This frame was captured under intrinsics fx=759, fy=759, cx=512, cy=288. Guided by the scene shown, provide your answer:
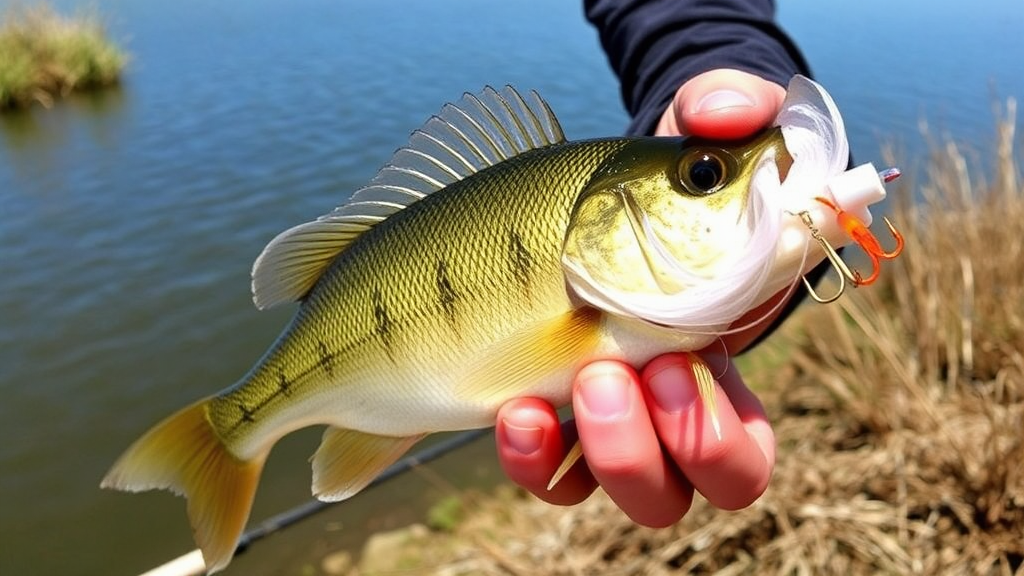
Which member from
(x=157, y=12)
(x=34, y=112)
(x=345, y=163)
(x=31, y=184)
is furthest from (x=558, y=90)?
(x=157, y=12)

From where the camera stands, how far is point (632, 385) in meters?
1.52

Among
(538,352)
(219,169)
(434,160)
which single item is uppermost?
(434,160)

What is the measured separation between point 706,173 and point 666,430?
539mm

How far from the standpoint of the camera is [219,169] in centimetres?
1098

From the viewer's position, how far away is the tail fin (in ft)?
6.45

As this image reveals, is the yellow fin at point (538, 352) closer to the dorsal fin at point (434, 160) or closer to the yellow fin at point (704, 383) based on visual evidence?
the yellow fin at point (704, 383)

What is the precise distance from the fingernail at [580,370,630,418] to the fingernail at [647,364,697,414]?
60mm

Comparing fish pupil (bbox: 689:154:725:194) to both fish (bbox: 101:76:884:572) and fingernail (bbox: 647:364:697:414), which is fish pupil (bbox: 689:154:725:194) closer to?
fish (bbox: 101:76:884:572)

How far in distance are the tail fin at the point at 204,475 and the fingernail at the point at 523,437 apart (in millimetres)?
746

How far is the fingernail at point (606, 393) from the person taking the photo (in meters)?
1.50

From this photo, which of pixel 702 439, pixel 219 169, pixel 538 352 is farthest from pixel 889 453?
pixel 219 169

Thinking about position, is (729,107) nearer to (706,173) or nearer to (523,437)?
(706,173)

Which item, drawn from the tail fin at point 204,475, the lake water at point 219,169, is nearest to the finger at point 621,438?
the tail fin at point 204,475

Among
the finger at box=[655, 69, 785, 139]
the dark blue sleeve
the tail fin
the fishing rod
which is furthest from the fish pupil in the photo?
the fishing rod
